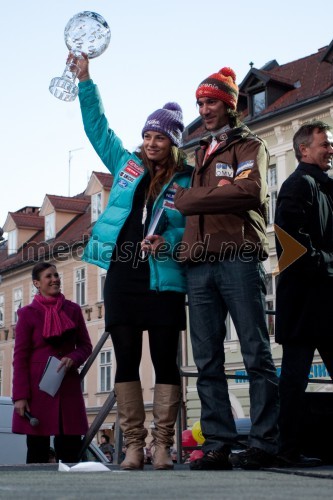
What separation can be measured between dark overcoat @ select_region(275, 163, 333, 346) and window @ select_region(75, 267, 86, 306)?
3766 centimetres

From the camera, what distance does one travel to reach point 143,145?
511cm

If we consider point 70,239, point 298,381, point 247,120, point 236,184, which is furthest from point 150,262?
point 70,239

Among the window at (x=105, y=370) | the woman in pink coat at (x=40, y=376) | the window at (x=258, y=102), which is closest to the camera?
the woman in pink coat at (x=40, y=376)

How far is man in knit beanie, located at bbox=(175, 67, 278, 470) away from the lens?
4.58 metres

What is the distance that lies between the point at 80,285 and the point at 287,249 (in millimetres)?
38308

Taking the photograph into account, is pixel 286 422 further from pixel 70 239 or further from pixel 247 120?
pixel 70 239

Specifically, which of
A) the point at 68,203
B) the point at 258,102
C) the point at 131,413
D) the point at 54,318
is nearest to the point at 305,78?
the point at 258,102

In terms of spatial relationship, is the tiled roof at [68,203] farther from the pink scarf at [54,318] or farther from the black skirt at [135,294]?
the black skirt at [135,294]

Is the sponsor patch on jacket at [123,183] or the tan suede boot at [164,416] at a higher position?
the sponsor patch on jacket at [123,183]

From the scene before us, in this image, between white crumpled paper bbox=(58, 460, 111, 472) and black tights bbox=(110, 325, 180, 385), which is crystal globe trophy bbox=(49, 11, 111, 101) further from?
white crumpled paper bbox=(58, 460, 111, 472)

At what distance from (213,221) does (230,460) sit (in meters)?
1.12

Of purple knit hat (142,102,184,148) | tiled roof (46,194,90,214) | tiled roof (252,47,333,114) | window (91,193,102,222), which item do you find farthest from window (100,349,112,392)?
purple knit hat (142,102,184,148)

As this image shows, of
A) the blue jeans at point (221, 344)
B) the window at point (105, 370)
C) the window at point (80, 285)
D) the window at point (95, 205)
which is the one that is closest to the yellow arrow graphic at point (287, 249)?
the blue jeans at point (221, 344)

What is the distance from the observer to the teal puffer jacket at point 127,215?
4.82m
